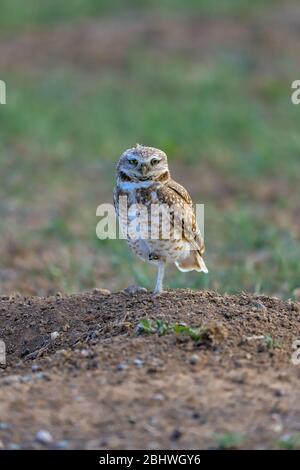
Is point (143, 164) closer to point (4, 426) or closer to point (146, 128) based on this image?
point (4, 426)

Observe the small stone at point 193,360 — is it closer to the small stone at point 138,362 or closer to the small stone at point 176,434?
the small stone at point 138,362

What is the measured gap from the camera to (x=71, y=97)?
1838cm

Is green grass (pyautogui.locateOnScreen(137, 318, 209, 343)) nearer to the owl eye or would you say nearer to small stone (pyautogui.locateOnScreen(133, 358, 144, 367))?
small stone (pyautogui.locateOnScreen(133, 358, 144, 367))

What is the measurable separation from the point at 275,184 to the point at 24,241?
13.6 ft

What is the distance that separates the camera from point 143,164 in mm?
6156

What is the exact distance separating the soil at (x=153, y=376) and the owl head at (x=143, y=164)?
74 centimetres

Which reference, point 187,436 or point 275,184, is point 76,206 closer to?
point 275,184

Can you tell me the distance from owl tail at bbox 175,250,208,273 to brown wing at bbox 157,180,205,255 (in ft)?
0.58

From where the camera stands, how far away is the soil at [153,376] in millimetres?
4496

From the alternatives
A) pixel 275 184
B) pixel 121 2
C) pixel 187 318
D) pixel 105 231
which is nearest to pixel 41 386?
pixel 187 318

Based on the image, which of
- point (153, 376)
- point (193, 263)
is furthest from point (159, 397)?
point (193, 263)

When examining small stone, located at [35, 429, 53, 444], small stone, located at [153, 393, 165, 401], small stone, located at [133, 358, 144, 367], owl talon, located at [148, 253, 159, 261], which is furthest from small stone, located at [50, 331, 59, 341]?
small stone, located at [35, 429, 53, 444]

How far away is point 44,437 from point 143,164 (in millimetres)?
2182

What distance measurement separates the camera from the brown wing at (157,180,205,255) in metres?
6.30
